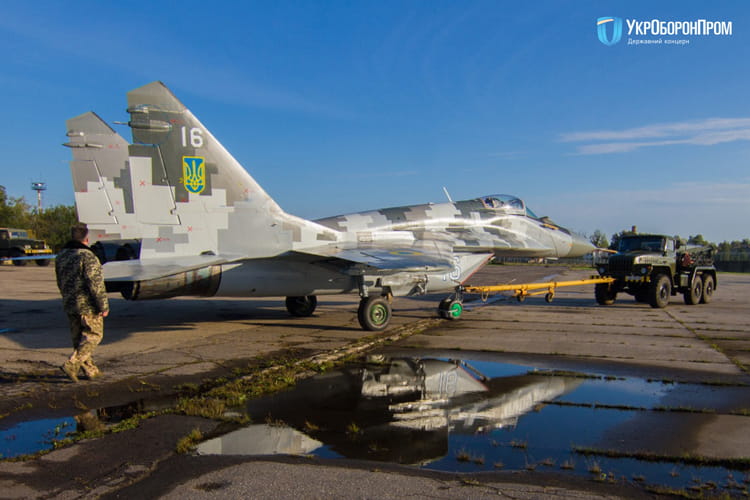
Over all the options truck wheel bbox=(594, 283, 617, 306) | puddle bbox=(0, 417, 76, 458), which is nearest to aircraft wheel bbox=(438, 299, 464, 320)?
truck wheel bbox=(594, 283, 617, 306)

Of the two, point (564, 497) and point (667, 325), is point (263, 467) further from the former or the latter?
point (667, 325)

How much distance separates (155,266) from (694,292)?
17764 mm

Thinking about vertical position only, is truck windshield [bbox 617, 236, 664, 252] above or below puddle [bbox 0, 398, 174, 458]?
above

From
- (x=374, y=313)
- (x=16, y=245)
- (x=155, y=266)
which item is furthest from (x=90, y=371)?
(x=16, y=245)

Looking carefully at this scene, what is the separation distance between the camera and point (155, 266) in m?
9.03

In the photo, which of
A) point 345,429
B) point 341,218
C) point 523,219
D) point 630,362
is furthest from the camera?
point 523,219

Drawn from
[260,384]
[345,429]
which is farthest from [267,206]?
[345,429]

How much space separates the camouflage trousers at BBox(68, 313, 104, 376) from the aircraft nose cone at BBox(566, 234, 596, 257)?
13.6m

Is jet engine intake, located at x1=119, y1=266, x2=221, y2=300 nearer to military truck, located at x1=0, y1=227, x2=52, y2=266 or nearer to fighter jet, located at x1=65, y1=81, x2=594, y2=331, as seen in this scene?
fighter jet, located at x1=65, y1=81, x2=594, y2=331

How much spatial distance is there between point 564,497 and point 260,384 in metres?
4.09

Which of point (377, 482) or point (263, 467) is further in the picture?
point (263, 467)

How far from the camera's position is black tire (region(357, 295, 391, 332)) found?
11172 mm

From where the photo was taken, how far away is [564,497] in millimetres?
3486

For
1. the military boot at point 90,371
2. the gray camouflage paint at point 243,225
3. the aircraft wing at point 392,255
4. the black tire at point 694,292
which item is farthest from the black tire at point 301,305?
the black tire at point 694,292
